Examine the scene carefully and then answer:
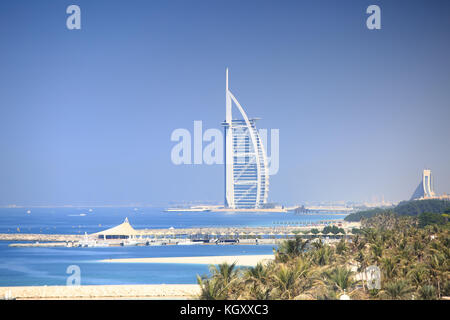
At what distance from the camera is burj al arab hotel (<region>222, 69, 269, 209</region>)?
11025cm

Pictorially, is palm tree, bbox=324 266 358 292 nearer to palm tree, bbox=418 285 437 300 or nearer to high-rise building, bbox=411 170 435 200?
palm tree, bbox=418 285 437 300

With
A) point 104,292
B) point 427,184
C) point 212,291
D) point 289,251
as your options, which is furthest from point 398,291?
point 427,184

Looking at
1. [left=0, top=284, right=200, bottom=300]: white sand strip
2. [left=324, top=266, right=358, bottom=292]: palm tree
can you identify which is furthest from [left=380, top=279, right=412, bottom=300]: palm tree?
[left=0, top=284, right=200, bottom=300]: white sand strip

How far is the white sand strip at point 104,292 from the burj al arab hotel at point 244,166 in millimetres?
87820

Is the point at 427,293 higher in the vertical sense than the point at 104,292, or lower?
higher

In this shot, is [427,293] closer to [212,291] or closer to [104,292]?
[212,291]

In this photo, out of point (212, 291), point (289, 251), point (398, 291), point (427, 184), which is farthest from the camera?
point (427, 184)

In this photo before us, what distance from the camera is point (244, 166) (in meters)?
112

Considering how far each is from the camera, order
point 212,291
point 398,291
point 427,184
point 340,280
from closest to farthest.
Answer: point 212,291, point 398,291, point 340,280, point 427,184

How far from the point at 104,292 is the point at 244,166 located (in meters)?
91.6
